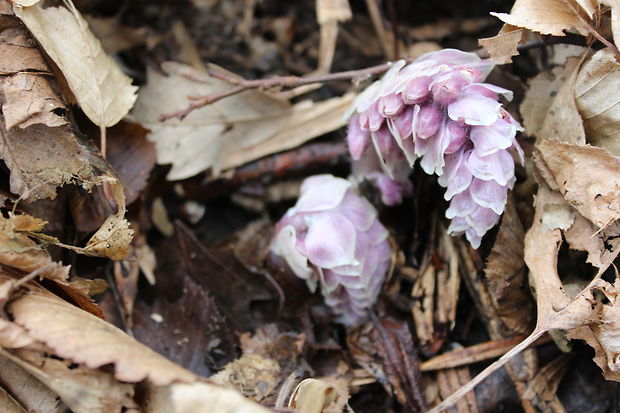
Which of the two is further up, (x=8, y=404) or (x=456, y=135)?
(x=456, y=135)

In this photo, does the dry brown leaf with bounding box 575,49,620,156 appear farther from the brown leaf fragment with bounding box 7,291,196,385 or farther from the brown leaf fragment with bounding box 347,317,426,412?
the brown leaf fragment with bounding box 7,291,196,385

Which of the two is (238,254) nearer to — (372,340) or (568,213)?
(372,340)

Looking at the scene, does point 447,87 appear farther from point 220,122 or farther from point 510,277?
point 220,122

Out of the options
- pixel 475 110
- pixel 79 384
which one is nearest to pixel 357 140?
pixel 475 110

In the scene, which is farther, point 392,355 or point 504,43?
point 392,355

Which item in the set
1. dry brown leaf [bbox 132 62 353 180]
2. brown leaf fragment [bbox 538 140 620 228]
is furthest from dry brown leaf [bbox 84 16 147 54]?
brown leaf fragment [bbox 538 140 620 228]

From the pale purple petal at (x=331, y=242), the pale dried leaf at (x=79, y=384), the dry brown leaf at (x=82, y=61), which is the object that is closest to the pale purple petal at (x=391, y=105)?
the pale purple petal at (x=331, y=242)

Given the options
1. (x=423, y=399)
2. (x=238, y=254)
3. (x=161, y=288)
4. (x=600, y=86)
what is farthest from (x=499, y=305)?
(x=161, y=288)
